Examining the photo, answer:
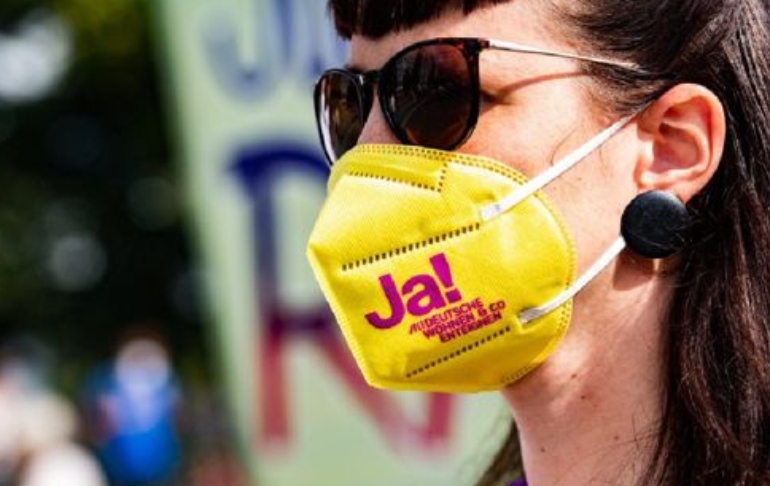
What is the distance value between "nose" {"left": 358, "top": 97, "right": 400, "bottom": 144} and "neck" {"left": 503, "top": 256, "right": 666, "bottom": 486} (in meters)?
0.45

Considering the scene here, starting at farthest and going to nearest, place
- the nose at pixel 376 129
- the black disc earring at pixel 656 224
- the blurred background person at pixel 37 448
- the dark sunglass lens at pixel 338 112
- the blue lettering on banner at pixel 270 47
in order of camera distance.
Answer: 1. the blurred background person at pixel 37 448
2. the blue lettering on banner at pixel 270 47
3. the dark sunglass lens at pixel 338 112
4. the nose at pixel 376 129
5. the black disc earring at pixel 656 224

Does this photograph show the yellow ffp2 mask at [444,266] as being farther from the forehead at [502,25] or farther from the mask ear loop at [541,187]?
the forehead at [502,25]

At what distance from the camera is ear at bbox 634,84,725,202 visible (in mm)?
2717

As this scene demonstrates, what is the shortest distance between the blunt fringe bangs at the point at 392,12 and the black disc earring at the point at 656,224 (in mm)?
432

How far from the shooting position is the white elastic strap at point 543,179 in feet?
8.89

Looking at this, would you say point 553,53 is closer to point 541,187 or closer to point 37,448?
point 541,187

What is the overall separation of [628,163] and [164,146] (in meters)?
22.3

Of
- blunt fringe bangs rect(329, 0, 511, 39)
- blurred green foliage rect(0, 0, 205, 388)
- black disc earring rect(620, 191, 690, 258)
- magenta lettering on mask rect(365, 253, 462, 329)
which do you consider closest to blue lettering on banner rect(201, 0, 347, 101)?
blunt fringe bangs rect(329, 0, 511, 39)

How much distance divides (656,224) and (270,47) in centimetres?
383

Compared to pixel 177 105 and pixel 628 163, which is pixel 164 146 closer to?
pixel 177 105

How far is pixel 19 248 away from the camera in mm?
24281

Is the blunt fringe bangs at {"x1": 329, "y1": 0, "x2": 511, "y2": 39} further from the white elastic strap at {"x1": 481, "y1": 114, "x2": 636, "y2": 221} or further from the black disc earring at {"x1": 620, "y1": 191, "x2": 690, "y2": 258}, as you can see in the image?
the black disc earring at {"x1": 620, "y1": 191, "x2": 690, "y2": 258}

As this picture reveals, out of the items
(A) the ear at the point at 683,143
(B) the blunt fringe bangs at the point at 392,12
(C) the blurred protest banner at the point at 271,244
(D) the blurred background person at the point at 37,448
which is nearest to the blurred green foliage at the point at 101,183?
(D) the blurred background person at the point at 37,448

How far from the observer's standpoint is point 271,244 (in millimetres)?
6461
